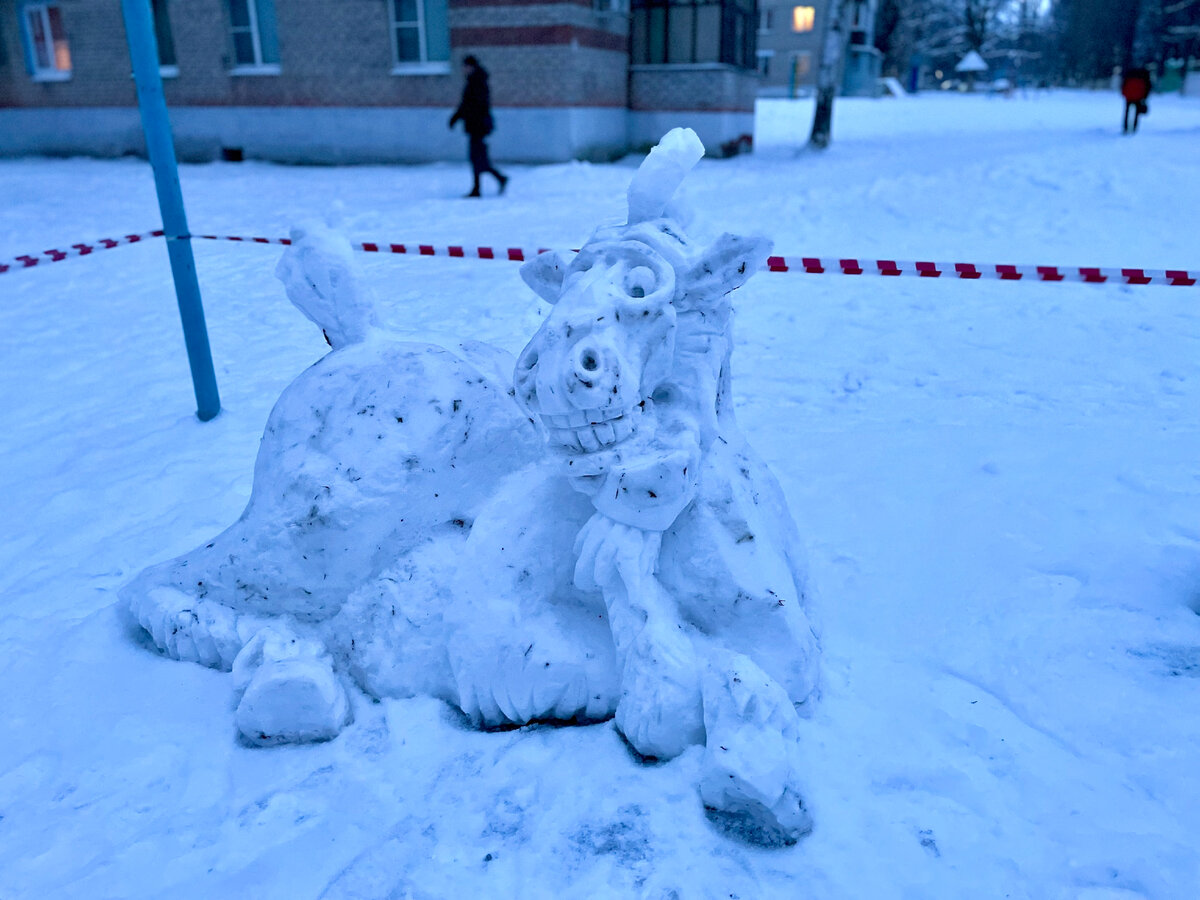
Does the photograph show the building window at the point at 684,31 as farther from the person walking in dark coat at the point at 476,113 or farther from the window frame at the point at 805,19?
the window frame at the point at 805,19

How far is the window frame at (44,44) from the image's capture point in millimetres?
16969

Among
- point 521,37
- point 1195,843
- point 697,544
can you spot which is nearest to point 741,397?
point 697,544

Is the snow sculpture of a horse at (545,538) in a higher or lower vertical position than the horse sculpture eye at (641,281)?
lower

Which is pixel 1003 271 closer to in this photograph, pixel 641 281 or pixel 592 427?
pixel 641 281

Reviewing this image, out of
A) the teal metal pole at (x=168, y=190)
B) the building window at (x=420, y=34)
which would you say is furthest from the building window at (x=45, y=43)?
the teal metal pole at (x=168, y=190)

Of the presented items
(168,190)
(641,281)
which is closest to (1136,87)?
(168,190)

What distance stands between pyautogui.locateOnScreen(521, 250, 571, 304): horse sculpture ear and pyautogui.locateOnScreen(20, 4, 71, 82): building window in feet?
61.8

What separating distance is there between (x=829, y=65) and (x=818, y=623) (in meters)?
14.8

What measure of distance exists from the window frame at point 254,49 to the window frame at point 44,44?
379 centimetres

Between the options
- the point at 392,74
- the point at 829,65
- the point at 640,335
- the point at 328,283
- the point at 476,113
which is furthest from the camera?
the point at 829,65

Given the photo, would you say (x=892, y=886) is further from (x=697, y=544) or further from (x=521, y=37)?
(x=521, y=37)

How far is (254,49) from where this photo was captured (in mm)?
15547

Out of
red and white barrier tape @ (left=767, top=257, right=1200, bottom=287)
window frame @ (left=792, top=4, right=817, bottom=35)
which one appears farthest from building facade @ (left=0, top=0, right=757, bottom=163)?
window frame @ (left=792, top=4, right=817, bottom=35)

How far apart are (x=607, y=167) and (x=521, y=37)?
7.91 feet
